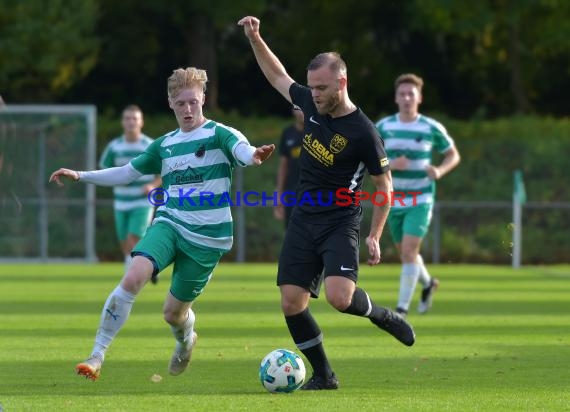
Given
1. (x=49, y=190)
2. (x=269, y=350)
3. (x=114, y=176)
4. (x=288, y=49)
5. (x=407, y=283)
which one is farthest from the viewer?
(x=288, y=49)

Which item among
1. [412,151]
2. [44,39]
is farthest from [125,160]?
[44,39]

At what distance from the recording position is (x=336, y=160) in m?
8.56

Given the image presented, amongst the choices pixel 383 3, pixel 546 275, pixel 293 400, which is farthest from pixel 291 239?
pixel 383 3

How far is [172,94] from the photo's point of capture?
889 cm

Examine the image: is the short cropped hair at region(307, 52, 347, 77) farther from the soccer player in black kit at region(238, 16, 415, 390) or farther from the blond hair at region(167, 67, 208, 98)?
the blond hair at region(167, 67, 208, 98)

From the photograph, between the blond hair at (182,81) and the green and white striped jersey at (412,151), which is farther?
the green and white striped jersey at (412,151)

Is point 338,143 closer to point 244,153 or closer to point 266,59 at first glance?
point 244,153

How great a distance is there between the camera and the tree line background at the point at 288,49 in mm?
28281

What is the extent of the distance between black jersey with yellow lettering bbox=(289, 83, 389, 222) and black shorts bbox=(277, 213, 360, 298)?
0.08 metres

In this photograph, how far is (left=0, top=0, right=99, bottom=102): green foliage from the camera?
1094 inches

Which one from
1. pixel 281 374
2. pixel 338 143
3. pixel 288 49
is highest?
pixel 288 49

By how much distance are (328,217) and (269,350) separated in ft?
7.95

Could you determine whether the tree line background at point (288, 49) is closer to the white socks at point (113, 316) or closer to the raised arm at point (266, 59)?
the raised arm at point (266, 59)

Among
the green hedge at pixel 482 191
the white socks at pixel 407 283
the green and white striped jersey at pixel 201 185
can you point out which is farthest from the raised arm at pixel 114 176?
the green hedge at pixel 482 191
